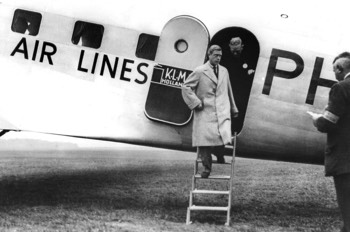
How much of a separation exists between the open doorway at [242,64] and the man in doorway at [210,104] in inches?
15.0

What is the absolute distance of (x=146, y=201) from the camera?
9.46m

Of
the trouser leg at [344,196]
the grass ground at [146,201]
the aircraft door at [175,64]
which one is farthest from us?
the aircraft door at [175,64]

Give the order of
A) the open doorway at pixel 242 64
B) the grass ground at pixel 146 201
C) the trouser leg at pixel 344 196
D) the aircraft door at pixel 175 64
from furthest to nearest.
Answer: the aircraft door at pixel 175 64
the open doorway at pixel 242 64
the grass ground at pixel 146 201
the trouser leg at pixel 344 196

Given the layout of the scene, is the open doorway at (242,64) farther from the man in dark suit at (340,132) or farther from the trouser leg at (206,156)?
the man in dark suit at (340,132)

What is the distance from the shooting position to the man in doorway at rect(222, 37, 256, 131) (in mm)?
7996

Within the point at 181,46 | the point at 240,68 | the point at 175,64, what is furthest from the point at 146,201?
the point at 240,68

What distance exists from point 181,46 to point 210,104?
4.31 ft

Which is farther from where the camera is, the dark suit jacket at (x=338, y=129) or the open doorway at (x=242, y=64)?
the open doorway at (x=242, y=64)

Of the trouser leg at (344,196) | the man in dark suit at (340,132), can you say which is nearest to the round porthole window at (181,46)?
the man in dark suit at (340,132)

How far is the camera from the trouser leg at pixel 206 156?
291 inches

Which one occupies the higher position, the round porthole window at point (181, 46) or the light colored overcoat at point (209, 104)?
the round porthole window at point (181, 46)

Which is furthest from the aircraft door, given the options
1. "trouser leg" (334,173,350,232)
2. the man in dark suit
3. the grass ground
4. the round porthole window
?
"trouser leg" (334,173,350,232)

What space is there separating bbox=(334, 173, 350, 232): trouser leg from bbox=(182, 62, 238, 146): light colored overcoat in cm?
212

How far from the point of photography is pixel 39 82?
28.3ft
